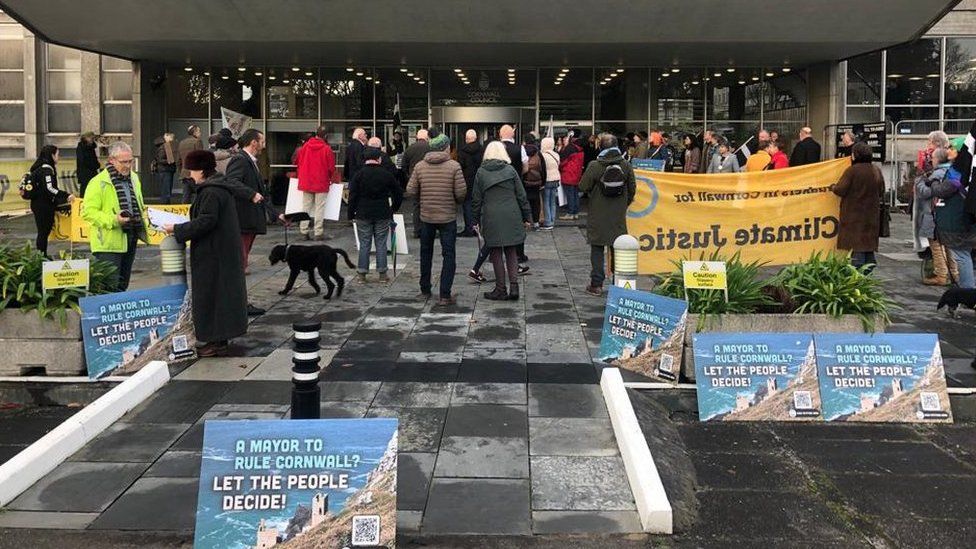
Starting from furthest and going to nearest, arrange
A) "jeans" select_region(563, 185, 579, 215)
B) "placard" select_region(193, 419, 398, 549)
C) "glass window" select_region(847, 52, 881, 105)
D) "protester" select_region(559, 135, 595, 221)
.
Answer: "glass window" select_region(847, 52, 881, 105), "jeans" select_region(563, 185, 579, 215), "protester" select_region(559, 135, 595, 221), "placard" select_region(193, 419, 398, 549)

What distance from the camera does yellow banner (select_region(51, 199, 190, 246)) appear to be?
40.5ft

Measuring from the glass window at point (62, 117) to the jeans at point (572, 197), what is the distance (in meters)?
15.1

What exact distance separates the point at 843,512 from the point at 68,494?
14.1 ft

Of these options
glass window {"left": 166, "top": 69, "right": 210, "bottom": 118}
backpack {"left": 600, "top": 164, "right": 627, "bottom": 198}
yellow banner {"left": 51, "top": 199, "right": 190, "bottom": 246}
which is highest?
glass window {"left": 166, "top": 69, "right": 210, "bottom": 118}

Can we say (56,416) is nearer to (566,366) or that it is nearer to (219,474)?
(219,474)

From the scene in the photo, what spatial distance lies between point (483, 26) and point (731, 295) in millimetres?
13325

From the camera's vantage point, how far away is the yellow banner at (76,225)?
1234 centimetres

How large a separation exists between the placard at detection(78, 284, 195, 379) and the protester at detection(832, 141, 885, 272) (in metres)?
7.14

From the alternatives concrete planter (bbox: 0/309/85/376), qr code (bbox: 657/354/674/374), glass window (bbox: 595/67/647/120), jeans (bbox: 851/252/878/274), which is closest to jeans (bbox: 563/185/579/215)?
glass window (bbox: 595/67/647/120)

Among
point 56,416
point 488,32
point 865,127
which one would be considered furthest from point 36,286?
point 865,127

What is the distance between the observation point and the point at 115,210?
27.0 feet

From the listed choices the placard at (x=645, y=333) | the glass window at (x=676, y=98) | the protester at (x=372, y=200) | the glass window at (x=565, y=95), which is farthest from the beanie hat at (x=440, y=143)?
the glass window at (x=676, y=98)

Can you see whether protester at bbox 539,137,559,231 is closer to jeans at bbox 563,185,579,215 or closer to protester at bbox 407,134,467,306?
jeans at bbox 563,185,579,215

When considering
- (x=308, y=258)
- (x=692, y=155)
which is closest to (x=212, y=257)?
(x=308, y=258)
